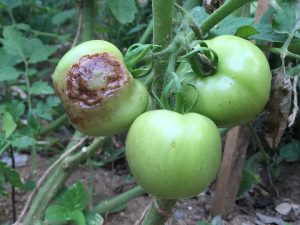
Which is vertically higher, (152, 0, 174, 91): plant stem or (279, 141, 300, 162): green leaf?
(152, 0, 174, 91): plant stem

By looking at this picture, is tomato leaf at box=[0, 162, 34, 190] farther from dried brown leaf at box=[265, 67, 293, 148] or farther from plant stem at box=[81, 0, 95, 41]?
dried brown leaf at box=[265, 67, 293, 148]

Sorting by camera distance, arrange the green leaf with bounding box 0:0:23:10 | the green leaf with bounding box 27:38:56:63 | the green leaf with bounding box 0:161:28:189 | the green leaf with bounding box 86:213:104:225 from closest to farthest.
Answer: the green leaf with bounding box 0:161:28:189 → the green leaf with bounding box 86:213:104:225 → the green leaf with bounding box 27:38:56:63 → the green leaf with bounding box 0:0:23:10

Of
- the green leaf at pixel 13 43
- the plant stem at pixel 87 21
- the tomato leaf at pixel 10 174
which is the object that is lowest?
the tomato leaf at pixel 10 174

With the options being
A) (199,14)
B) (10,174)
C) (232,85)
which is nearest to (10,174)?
(10,174)

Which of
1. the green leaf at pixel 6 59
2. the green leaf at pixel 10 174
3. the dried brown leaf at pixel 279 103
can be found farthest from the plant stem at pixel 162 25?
the green leaf at pixel 6 59

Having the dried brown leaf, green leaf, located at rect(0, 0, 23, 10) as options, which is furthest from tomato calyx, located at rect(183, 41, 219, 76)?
green leaf, located at rect(0, 0, 23, 10)

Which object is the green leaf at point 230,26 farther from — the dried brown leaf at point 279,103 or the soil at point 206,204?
the soil at point 206,204

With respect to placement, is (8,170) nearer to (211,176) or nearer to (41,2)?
(211,176)
